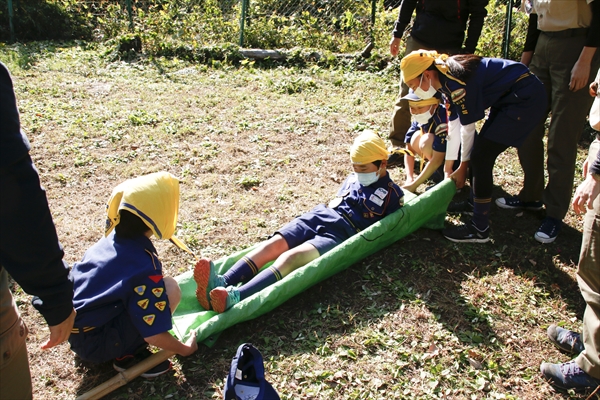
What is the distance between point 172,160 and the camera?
17.7 ft

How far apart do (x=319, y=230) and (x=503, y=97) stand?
170 centimetres

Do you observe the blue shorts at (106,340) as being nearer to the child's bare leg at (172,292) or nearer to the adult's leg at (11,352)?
the child's bare leg at (172,292)

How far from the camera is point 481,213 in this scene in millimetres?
3975

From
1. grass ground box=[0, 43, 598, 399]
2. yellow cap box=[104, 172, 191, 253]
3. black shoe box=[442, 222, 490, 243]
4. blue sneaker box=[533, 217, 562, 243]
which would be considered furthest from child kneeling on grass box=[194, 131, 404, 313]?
blue sneaker box=[533, 217, 562, 243]

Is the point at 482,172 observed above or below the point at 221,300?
above

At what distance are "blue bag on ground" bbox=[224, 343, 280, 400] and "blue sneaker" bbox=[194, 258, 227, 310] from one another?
843mm

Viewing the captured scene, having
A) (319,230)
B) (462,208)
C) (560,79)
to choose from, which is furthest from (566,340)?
(560,79)

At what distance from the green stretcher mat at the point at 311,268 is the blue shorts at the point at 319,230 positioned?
189 millimetres

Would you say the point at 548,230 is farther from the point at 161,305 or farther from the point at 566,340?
the point at 161,305

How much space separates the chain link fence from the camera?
9344mm

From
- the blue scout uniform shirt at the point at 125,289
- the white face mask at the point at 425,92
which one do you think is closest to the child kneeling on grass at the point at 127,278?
the blue scout uniform shirt at the point at 125,289

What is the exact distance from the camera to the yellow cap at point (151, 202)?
253 centimetres

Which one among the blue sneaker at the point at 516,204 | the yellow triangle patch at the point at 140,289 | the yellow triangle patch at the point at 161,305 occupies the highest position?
the yellow triangle patch at the point at 140,289

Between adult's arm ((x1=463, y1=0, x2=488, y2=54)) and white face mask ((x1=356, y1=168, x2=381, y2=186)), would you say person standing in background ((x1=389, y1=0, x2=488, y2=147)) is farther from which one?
white face mask ((x1=356, y1=168, x2=381, y2=186))
